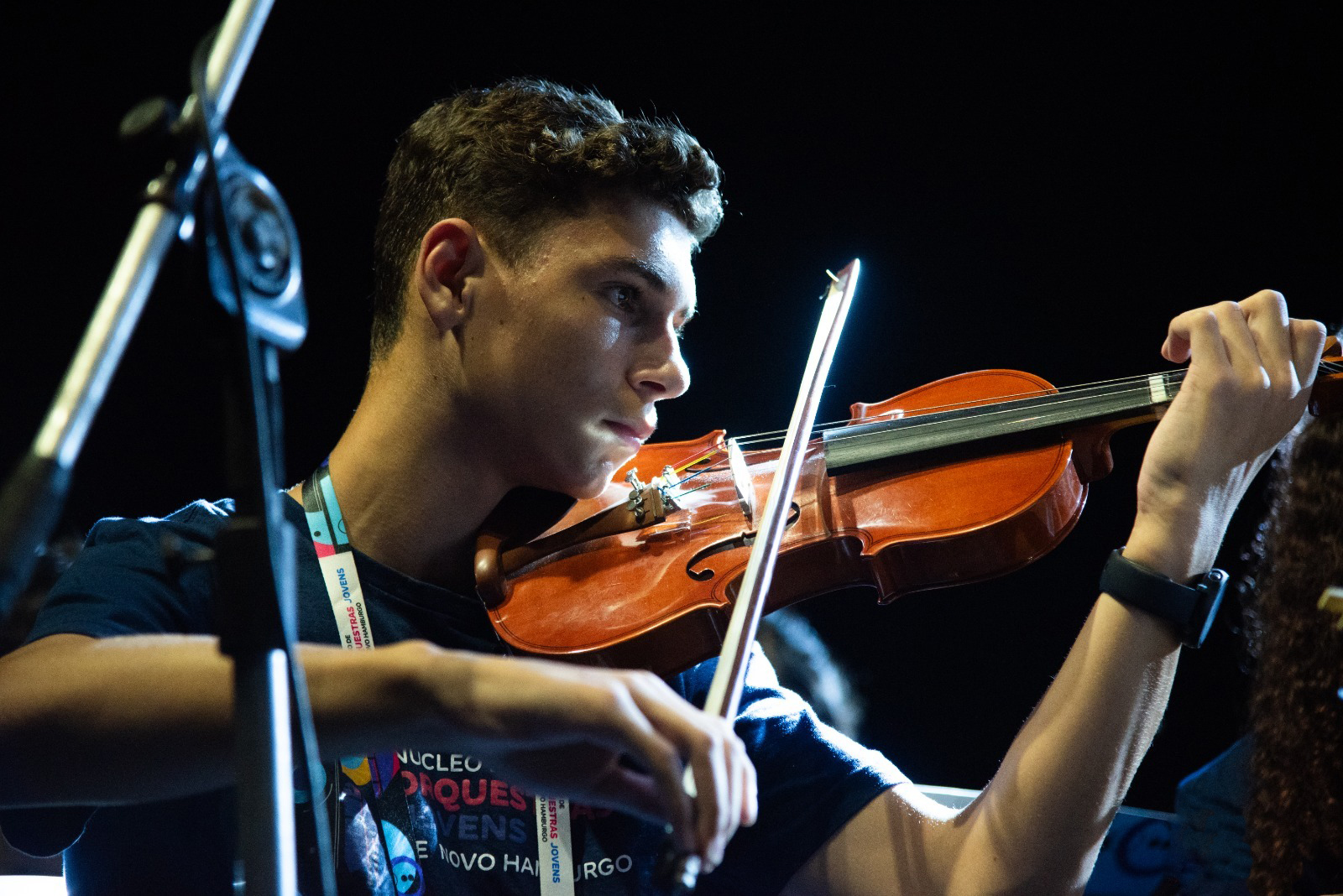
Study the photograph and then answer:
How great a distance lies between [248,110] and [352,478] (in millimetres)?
1542

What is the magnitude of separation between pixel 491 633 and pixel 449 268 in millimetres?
577

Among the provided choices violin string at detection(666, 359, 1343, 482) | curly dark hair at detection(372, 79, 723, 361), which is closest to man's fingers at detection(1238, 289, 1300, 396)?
violin string at detection(666, 359, 1343, 482)

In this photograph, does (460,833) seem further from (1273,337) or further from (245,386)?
(1273,337)

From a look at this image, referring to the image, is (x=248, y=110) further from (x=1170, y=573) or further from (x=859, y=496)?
(x=1170, y=573)

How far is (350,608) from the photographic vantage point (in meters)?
1.49

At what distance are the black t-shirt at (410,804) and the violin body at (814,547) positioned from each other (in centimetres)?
18

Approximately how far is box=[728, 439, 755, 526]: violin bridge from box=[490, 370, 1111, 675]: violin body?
1cm

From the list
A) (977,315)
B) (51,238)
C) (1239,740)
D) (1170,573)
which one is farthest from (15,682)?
(1239,740)

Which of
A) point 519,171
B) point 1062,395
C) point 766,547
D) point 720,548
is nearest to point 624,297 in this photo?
point 519,171

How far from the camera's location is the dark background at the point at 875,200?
2439 mm

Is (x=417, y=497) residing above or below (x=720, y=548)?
above

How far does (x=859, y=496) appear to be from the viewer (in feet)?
5.04

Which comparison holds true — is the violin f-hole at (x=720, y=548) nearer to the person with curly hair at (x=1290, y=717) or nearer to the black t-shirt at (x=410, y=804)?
the black t-shirt at (x=410, y=804)

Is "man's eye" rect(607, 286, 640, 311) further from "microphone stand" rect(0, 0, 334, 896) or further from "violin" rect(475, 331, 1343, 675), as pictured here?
"microphone stand" rect(0, 0, 334, 896)
